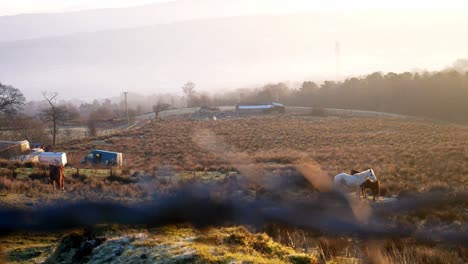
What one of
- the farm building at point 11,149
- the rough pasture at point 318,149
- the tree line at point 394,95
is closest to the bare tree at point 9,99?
the rough pasture at point 318,149

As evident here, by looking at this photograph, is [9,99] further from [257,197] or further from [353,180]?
[353,180]

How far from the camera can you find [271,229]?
1229cm

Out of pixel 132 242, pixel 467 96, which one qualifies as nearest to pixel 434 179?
pixel 132 242

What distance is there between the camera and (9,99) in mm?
50656

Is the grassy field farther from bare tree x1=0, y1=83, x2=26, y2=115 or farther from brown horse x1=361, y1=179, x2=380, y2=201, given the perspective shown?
bare tree x1=0, y1=83, x2=26, y2=115

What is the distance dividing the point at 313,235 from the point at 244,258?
17.8 feet

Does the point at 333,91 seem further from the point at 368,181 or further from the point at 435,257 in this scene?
the point at 435,257

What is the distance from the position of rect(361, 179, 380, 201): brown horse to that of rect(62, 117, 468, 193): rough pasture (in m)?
1.56

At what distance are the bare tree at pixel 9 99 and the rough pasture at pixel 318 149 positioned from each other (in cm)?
668

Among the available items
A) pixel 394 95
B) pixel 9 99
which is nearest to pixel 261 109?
pixel 394 95

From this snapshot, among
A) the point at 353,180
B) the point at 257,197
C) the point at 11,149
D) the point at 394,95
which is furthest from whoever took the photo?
the point at 394,95

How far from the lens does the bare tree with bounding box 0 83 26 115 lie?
164 feet

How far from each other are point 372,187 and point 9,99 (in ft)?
143

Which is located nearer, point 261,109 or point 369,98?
point 369,98
